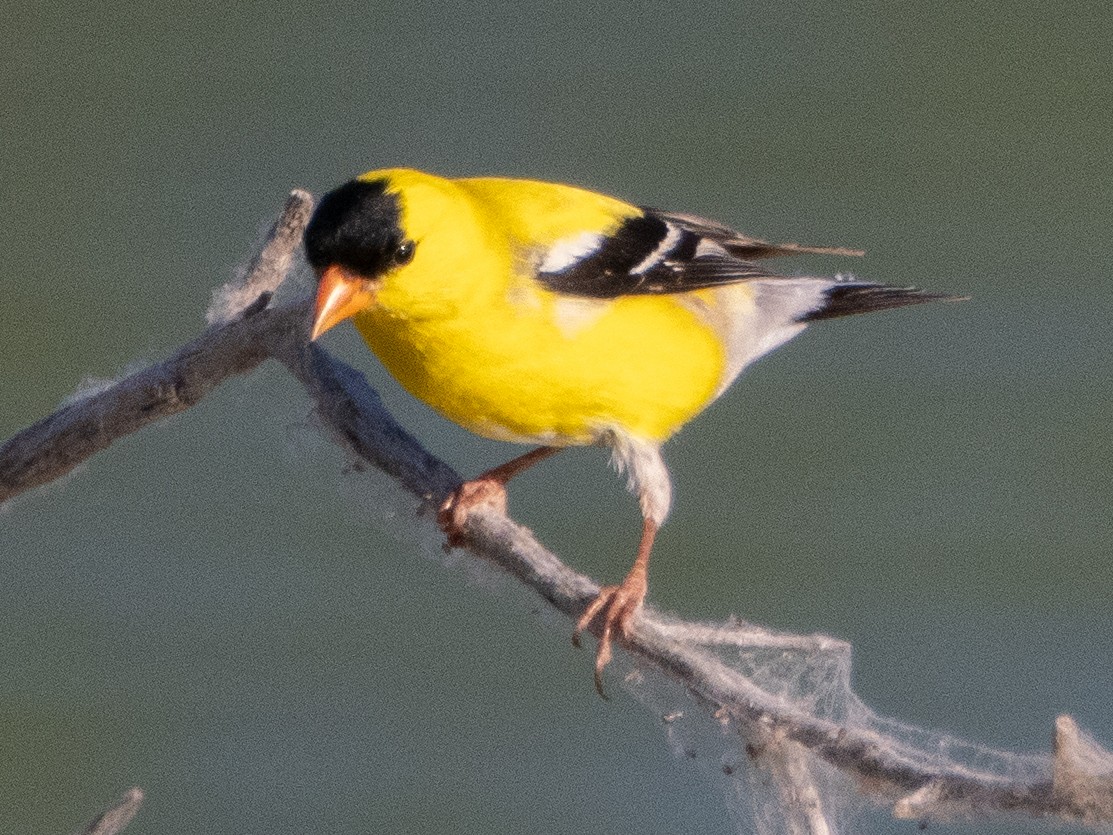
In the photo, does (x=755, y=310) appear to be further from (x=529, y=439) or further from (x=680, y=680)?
(x=680, y=680)

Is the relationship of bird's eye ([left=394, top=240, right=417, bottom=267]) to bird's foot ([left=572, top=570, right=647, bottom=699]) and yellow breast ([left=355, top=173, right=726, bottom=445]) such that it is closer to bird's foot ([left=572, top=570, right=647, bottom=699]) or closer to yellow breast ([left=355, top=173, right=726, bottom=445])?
yellow breast ([left=355, top=173, right=726, bottom=445])

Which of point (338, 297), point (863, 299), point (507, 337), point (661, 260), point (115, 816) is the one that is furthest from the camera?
point (863, 299)

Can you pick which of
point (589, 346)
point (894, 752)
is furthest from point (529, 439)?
point (894, 752)

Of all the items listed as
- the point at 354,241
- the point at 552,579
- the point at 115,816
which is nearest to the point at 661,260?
the point at 354,241

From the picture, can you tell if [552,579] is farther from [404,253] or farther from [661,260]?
[661,260]

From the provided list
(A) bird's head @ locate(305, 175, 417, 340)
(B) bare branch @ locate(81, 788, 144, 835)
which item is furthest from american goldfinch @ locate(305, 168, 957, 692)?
(B) bare branch @ locate(81, 788, 144, 835)
